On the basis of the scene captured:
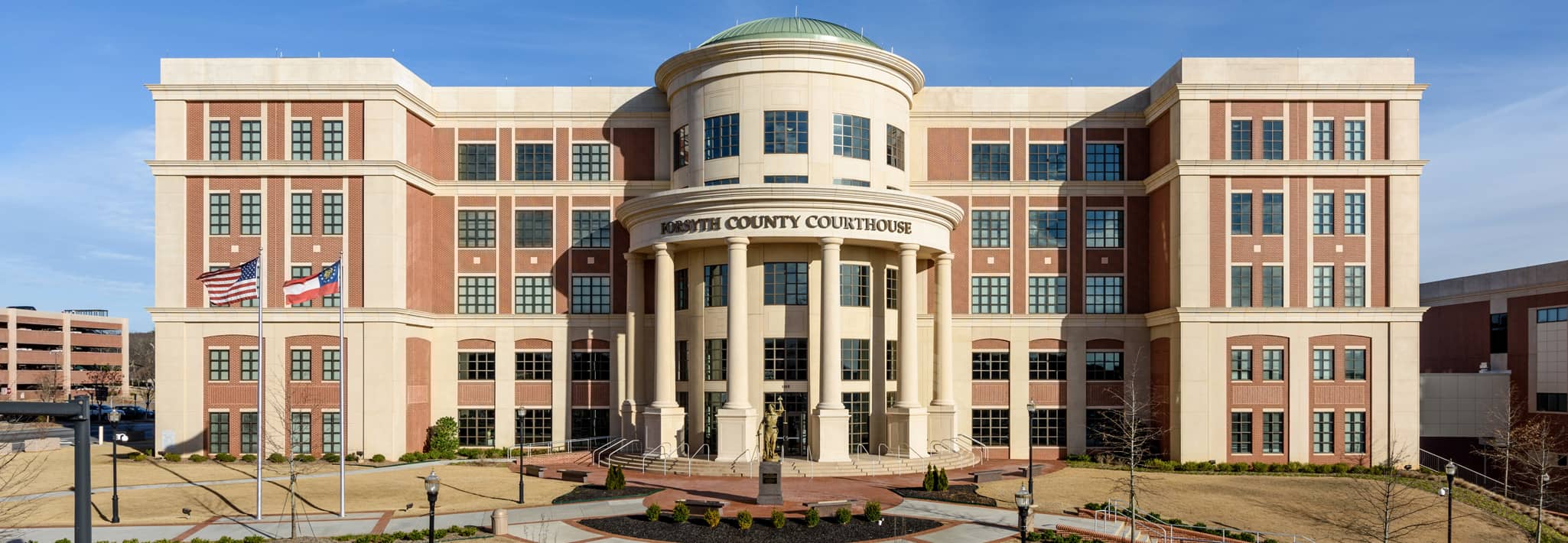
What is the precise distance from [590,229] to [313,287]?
17.1m

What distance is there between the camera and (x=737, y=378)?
41.7 meters

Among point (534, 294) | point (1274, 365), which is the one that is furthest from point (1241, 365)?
point (534, 294)

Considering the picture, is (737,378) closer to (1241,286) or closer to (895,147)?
(895,147)

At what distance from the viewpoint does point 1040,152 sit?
50531 mm

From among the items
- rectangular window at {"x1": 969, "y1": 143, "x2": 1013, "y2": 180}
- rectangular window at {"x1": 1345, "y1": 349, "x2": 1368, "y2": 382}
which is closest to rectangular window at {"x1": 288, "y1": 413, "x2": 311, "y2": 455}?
rectangular window at {"x1": 969, "y1": 143, "x2": 1013, "y2": 180}

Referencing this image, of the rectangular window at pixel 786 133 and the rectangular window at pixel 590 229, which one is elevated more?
the rectangular window at pixel 786 133

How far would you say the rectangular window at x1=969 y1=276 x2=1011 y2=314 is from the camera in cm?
5019

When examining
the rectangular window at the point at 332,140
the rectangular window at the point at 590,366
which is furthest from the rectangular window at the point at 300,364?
the rectangular window at the point at 590,366

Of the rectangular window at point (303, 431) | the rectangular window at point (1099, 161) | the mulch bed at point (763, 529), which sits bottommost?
the mulch bed at point (763, 529)

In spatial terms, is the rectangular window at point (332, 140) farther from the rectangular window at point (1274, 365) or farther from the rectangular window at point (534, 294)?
the rectangular window at point (1274, 365)

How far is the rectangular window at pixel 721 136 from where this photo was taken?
45219 millimetres

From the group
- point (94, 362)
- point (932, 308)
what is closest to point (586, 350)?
point (932, 308)

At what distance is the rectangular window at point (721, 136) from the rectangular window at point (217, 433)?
24.6 metres

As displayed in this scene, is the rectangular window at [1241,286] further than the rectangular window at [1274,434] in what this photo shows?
Yes
